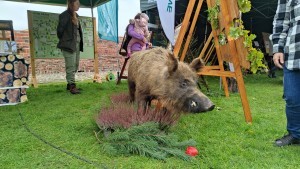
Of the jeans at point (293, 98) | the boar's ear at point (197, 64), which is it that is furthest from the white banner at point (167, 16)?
the jeans at point (293, 98)

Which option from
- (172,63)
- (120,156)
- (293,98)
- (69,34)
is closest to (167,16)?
(69,34)

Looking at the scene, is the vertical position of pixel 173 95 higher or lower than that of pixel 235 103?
higher

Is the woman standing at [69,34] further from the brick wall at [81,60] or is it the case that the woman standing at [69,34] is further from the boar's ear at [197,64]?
the brick wall at [81,60]

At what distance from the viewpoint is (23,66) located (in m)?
5.39

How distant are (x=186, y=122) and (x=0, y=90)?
10.9 feet

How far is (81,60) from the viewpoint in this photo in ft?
37.9

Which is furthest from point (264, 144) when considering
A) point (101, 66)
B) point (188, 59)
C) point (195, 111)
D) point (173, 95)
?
point (101, 66)

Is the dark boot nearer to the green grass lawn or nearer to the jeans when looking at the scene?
the green grass lawn

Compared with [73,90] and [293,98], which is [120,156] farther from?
[73,90]

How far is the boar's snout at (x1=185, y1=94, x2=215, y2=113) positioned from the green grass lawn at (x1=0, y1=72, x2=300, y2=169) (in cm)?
36

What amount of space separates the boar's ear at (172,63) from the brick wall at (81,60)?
288 inches

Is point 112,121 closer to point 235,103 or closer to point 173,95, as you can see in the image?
point 173,95

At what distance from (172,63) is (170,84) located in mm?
248

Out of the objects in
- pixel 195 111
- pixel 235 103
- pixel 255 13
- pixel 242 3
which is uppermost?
pixel 255 13
